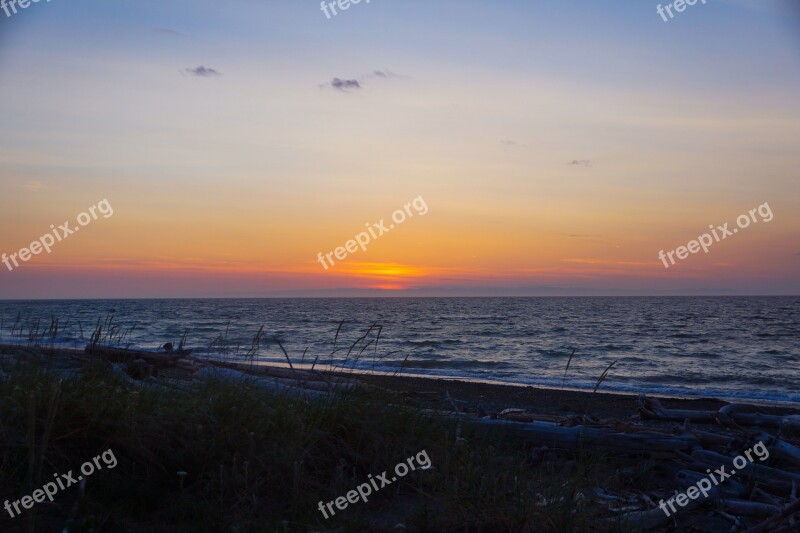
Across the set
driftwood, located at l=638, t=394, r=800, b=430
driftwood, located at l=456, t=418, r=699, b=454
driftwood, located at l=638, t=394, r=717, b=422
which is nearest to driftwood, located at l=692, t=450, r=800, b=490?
driftwood, located at l=456, t=418, r=699, b=454

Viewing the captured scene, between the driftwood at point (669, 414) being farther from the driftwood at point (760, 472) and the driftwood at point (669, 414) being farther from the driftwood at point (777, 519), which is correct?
the driftwood at point (777, 519)

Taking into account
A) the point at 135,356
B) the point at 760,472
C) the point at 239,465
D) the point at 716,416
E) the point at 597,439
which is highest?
the point at 135,356

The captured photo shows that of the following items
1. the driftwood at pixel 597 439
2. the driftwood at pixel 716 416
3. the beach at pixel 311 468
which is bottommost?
the driftwood at pixel 716 416

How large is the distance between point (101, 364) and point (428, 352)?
71.7 ft

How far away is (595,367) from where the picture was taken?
22625mm

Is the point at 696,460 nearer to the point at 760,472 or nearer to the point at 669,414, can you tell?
the point at 760,472

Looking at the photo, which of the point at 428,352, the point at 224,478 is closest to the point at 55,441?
the point at 224,478

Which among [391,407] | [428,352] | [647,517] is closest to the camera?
[647,517]

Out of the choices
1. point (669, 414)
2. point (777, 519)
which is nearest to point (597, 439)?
point (777, 519)

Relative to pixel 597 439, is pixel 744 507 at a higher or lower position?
lower

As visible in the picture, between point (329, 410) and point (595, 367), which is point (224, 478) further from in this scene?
point (595, 367)

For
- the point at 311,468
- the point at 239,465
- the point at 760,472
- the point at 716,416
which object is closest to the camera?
the point at 239,465

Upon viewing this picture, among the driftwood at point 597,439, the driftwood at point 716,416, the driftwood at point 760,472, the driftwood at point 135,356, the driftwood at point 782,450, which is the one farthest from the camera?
the driftwood at point 135,356

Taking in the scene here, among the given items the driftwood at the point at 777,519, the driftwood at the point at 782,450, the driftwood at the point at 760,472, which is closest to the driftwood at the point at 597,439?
the driftwood at the point at 760,472
